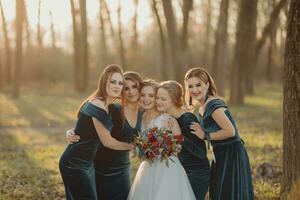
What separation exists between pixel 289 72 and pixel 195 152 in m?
1.49

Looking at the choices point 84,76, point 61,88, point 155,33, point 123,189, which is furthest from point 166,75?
point 123,189

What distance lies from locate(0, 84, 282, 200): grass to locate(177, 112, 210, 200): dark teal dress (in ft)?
7.34

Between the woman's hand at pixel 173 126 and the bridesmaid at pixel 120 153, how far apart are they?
50cm

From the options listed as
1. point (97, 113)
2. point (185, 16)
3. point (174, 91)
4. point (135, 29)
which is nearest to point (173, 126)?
point (174, 91)

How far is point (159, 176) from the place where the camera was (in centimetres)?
651

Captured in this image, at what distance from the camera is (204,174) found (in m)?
6.57

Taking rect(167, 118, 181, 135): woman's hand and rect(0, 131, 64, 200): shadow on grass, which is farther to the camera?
rect(0, 131, 64, 200): shadow on grass

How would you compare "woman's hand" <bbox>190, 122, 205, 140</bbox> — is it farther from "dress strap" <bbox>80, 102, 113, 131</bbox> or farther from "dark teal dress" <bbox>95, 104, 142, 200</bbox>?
"dress strap" <bbox>80, 102, 113, 131</bbox>

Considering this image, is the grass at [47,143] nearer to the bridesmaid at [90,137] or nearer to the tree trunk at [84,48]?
the bridesmaid at [90,137]

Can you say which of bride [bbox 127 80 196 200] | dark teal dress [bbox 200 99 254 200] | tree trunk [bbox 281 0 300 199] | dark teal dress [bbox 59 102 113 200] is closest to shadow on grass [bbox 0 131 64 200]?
dark teal dress [bbox 59 102 113 200]

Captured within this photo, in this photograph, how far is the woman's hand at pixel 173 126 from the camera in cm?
639

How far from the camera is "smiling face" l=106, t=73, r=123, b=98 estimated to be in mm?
6434

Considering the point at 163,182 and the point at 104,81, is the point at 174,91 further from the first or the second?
the point at 163,182

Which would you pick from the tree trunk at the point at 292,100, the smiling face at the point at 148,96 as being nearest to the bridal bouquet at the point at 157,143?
the smiling face at the point at 148,96
